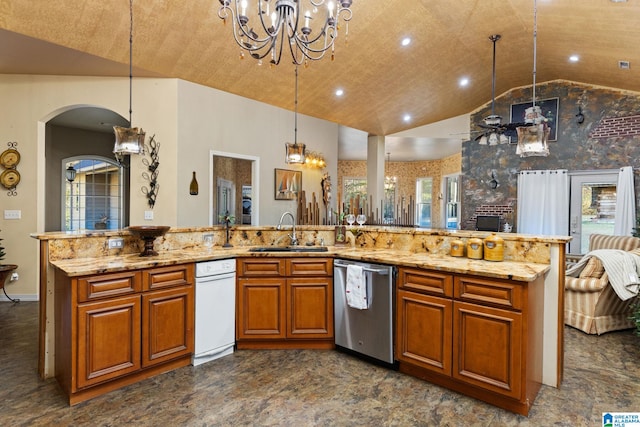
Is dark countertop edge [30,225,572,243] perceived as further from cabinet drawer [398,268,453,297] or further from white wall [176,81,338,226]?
white wall [176,81,338,226]

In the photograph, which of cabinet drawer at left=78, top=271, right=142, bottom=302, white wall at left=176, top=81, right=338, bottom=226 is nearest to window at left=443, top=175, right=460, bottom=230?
white wall at left=176, top=81, right=338, bottom=226

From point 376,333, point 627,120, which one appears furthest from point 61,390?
point 627,120

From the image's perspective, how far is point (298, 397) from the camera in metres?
2.37

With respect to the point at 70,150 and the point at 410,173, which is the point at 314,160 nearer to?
the point at 70,150

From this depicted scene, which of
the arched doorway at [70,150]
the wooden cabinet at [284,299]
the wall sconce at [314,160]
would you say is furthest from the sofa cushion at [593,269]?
the arched doorway at [70,150]

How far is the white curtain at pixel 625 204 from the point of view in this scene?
18.7 feet

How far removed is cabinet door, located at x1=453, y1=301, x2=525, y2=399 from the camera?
2.14 meters

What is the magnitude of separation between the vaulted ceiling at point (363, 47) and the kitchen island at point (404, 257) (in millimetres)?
2136

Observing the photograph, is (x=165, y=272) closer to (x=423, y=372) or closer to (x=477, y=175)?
(x=423, y=372)

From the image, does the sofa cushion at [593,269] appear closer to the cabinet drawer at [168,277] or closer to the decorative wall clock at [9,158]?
the cabinet drawer at [168,277]

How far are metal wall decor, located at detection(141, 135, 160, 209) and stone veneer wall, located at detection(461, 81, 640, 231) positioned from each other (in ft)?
20.2

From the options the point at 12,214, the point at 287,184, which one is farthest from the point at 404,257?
the point at 12,214

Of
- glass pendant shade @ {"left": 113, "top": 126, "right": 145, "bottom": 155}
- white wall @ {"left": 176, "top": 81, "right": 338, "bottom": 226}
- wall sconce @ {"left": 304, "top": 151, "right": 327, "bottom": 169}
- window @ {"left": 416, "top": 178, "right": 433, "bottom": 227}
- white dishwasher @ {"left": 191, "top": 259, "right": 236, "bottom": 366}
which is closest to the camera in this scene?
glass pendant shade @ {"left": 113, "top": 126, "right": 145, "bottom": 155}

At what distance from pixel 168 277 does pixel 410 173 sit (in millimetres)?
10452
